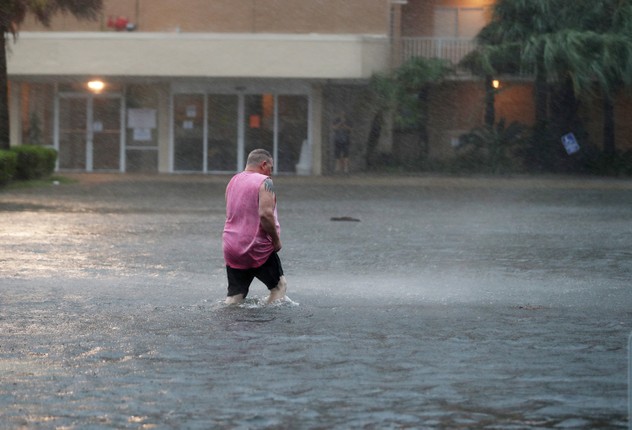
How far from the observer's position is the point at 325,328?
10.0 metres

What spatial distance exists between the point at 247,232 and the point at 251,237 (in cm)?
6

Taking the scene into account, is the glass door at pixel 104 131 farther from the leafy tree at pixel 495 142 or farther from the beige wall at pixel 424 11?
the leafy tree at pixel 495 142

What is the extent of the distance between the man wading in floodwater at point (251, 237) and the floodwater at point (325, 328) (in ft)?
0.75

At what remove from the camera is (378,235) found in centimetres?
1897

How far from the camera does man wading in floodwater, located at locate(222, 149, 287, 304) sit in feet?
36.2

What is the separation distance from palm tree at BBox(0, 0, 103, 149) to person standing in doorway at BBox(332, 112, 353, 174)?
9633mm

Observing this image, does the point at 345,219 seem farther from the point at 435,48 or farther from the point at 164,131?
the point at 164,131

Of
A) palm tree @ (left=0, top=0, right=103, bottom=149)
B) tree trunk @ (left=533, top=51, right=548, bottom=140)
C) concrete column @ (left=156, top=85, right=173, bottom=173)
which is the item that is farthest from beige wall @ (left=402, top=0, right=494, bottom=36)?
palm tree @ (left=0, top=0, right=103, bottom=149)

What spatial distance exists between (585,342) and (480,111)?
3321 centimetres

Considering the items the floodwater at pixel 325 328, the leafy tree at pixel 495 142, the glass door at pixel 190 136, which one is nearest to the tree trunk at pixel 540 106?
the leafy tree at pixel 495 142

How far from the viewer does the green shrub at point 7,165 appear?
1156 inches

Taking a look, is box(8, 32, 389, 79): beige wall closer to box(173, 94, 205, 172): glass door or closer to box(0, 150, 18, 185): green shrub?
box(173, 94, 205, 172): glass door

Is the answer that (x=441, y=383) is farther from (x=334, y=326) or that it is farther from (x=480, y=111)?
(x=480, y=111)

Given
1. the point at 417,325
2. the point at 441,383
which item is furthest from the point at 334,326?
the point at 441,383
